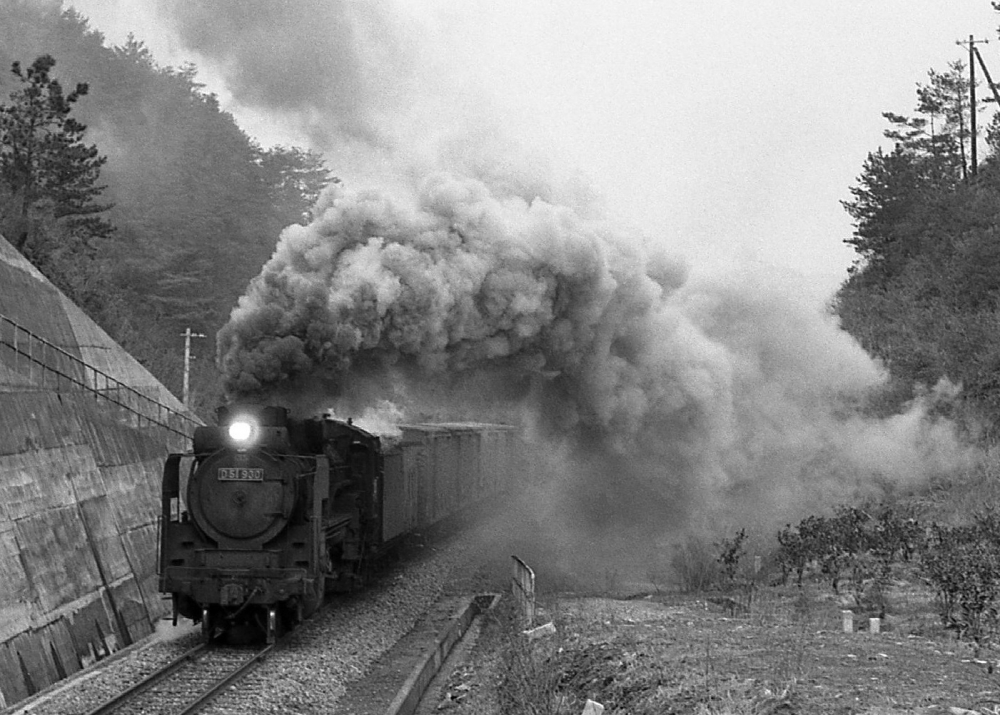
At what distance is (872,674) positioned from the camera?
30.1 feet

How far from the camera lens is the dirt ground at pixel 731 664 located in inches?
332

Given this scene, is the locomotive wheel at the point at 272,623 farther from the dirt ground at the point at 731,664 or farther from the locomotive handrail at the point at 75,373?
the locomotive handrail at the point at 75,373

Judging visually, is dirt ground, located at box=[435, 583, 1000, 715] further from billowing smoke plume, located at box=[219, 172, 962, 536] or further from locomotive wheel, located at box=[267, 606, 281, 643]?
billowing smoke plume, located at box=[219, 172, 962, 536]

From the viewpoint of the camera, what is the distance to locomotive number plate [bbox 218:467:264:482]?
43.0 ft

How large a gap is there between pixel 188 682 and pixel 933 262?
28.9 m

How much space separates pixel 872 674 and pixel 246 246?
4589 centimetres

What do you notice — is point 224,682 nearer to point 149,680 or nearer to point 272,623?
point 149,680

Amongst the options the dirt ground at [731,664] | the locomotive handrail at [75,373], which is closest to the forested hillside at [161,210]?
the locomotive handrail at [75,373]

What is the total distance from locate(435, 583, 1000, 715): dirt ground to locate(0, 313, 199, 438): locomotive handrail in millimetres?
7433

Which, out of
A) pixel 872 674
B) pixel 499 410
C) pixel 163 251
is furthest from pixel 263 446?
pixel 163 251

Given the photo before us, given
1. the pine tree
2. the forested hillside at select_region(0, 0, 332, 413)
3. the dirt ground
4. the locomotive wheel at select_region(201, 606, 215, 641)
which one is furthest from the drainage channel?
the pine tree

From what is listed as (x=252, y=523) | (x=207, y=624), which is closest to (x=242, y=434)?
(x=252, y=523)

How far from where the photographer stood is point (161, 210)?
175 ft

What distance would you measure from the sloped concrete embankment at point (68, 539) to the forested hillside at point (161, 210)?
1920cm
